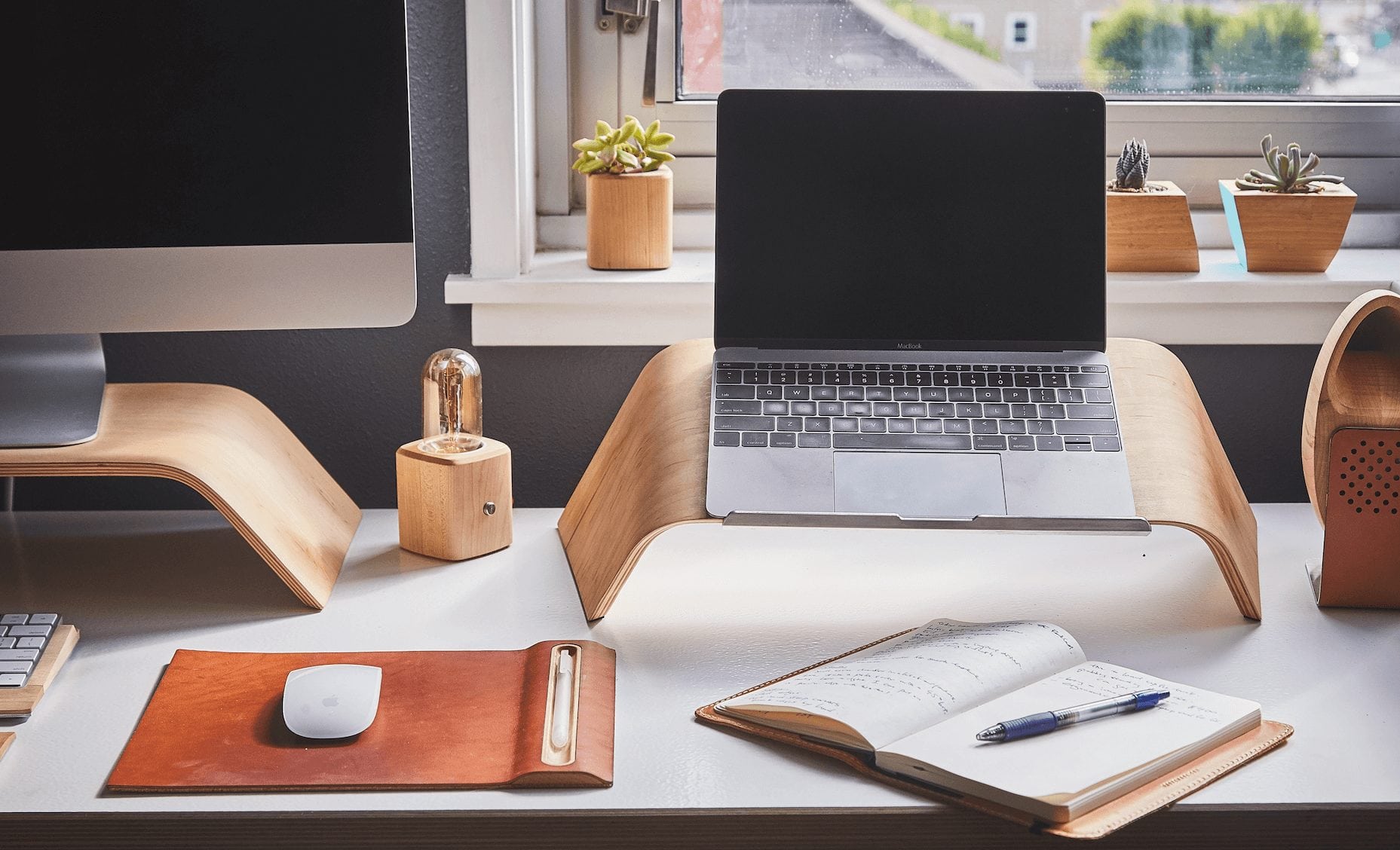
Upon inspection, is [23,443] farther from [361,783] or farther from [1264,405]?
[1264,405]

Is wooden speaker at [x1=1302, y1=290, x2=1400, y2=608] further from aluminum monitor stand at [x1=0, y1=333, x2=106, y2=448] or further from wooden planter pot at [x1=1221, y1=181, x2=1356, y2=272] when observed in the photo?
aluminum monitor stand at [x1=0, y1=333, x2=106, y2=448]

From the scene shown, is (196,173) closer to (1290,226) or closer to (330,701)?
(330,701)

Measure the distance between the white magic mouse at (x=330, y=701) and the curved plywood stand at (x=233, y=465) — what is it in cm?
18

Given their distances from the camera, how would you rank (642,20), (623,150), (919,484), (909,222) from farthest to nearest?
1. (642,20)
2. (623,150)
3. (909,222)
4. (919,484)

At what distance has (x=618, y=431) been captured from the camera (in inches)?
42.8

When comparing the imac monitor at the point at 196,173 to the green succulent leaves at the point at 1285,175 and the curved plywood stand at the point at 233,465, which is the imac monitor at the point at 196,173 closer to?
the curved plywood stand at the point at 233,465

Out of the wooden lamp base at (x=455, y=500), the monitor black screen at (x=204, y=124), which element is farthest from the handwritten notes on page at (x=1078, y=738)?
the monitor black screen at (x=204, y=124)

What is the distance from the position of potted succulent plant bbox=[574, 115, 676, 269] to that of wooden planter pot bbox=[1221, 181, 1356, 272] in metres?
0.58

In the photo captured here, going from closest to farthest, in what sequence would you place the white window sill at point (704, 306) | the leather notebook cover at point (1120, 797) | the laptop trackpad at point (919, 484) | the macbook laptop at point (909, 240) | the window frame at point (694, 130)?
the leather notebook cover at point (1120, 797), the laptop trackpad at point (919, 484), the macbook laptop at point (909, 240), the white window sill at point (704, 306), the window frame at point (694, 130)

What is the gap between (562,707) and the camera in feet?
2.59

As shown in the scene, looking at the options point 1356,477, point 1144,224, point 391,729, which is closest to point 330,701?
point 391,729

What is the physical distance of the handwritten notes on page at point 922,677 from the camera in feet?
2.47

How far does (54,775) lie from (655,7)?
0.94 meters

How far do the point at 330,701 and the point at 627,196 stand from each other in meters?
0.63
